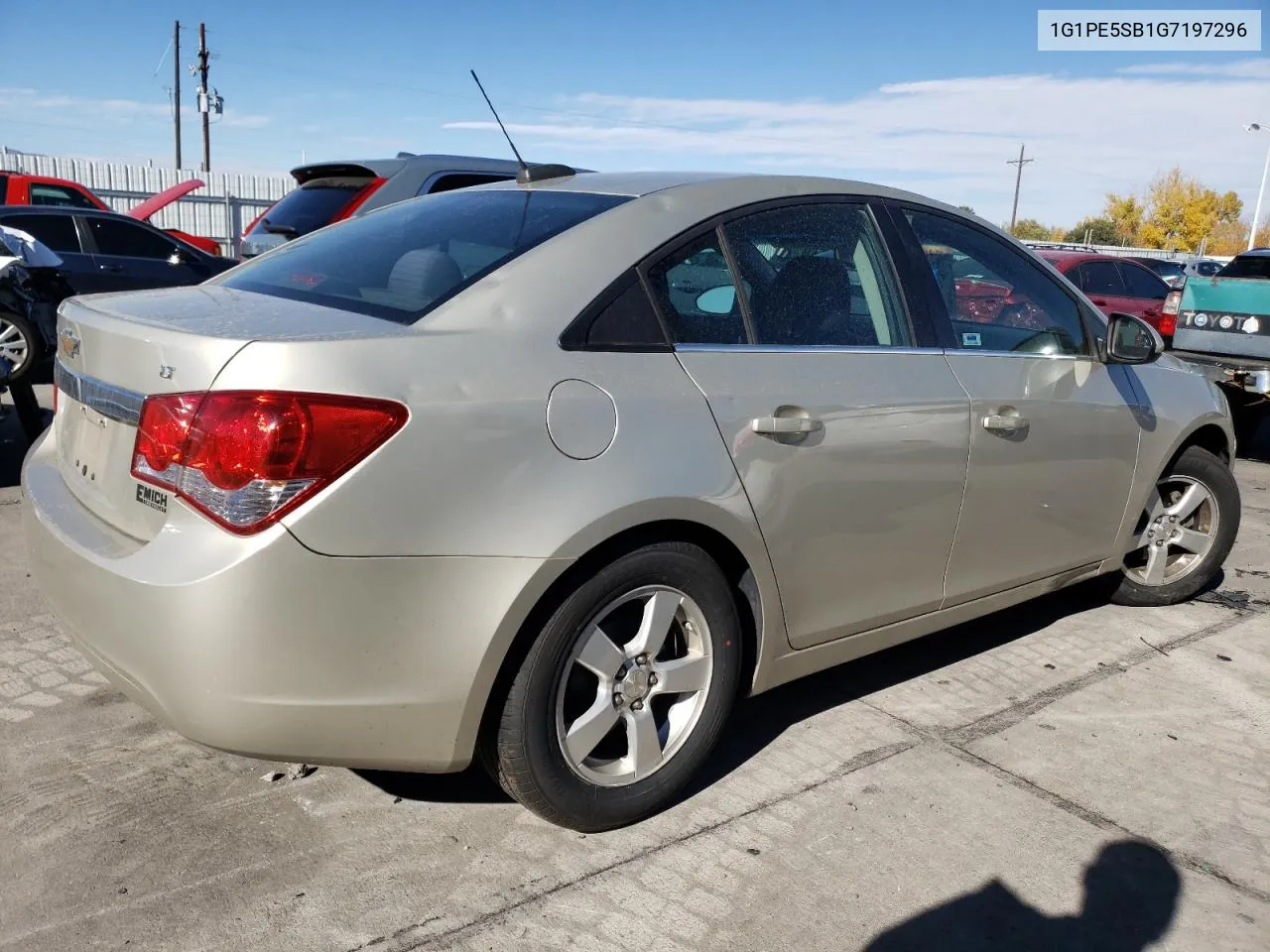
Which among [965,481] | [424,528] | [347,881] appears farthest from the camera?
[965,481]

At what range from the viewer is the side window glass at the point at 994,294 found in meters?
3.57

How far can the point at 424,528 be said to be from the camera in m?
2.29

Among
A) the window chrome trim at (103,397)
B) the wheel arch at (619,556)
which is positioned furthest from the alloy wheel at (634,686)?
the window chrome trim at (103,397)

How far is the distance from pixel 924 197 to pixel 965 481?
98 centimetres

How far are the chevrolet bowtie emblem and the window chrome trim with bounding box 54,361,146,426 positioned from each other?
4cm

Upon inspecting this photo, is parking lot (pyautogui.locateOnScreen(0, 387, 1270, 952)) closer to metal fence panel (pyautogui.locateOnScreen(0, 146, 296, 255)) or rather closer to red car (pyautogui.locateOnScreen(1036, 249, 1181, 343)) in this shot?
red car (pyautogui.locateOnScreen(1036, 249, 1181, 343))

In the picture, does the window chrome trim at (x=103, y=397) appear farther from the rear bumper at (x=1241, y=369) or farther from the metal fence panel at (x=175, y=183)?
the metal fence panel at (x=175, y=183)

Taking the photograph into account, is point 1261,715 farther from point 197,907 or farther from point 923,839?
point 197,907

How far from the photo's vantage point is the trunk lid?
7.65 ft

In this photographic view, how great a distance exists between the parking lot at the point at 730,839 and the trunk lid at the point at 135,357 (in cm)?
81

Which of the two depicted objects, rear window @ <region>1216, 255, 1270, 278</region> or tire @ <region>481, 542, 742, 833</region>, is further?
rear window @ <region>1216, 255, 1270, 278</region>

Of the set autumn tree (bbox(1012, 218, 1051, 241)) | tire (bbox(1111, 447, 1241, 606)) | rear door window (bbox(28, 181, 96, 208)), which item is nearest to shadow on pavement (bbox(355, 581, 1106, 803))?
tire (bbox(1111, 447, 1241, 606))

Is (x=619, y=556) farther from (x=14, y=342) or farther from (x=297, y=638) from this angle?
(x=14, y=342)

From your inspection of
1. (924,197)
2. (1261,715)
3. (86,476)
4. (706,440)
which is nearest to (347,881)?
(86,476)
